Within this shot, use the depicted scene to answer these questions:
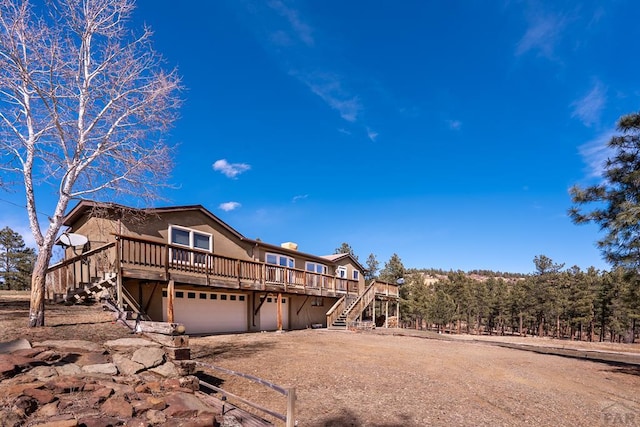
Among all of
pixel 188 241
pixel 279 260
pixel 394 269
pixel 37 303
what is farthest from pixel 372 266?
pixel 37 303

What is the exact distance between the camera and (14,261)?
3538cm

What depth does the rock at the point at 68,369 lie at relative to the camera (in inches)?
198

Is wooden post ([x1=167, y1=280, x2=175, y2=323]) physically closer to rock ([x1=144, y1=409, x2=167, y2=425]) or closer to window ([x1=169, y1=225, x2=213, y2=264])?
window ([x1=169, y1=225, x2=213, y2=264])

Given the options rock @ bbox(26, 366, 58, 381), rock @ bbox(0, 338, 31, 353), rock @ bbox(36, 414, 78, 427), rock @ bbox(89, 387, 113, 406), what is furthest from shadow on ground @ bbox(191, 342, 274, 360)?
rock @ bbox(36, 414, 78, 427)

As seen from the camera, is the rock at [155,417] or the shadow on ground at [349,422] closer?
the rock at [155,417]

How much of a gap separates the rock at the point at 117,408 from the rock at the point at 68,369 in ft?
3.57

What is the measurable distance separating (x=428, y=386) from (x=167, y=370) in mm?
5780

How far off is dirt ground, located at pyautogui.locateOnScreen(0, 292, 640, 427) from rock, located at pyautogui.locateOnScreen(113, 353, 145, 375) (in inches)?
76.5

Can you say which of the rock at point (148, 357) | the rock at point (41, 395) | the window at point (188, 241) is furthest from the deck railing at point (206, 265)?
the rock at point (41, 395)

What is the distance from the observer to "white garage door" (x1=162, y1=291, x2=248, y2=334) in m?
16.8

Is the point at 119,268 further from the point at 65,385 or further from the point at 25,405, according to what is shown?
the point at 25,405

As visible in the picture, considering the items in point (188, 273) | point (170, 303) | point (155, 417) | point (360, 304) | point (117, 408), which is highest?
point (188, 273)

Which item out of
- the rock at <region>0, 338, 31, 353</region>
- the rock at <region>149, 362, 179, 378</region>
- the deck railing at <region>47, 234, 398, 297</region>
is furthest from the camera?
the deck railing at <region>47, 234, 398, 297</region>

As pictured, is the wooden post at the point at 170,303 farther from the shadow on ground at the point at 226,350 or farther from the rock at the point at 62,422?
the rock at the point at 62,422
